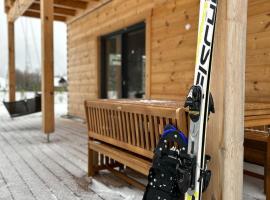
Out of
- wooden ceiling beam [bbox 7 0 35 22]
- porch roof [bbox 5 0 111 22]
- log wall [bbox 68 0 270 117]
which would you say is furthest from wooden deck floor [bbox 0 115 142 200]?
porch roof [bbox 5 0 111 22]

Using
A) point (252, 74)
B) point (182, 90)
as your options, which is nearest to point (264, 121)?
point (252, 74)

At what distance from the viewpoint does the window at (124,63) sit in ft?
17.4

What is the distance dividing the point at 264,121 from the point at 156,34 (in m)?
2.90

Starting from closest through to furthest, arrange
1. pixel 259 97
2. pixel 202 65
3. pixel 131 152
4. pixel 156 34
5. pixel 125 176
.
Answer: pixel 202 65
pixel 131 152
pixel 125 176
pixel 259 97
pixel 156 34

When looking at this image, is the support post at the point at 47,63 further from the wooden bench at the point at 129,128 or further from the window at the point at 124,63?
the wooden bench at the point at 129,128

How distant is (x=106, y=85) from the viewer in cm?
650

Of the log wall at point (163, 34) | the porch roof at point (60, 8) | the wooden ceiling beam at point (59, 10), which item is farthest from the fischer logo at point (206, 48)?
the wooden ceiling beam at point (59, 10)

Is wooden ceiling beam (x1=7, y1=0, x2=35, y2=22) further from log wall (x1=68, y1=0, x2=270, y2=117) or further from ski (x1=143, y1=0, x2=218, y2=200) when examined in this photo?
ski (x1=143, y1=0, x2=218, y2=200)

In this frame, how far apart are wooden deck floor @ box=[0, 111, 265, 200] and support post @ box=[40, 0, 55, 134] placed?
17.7 inches

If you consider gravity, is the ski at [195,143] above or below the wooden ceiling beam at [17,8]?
below

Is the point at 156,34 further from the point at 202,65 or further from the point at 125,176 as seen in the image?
the point at 202,65

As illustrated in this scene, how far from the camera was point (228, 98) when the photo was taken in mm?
1448

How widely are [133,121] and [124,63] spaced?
371 centimetres

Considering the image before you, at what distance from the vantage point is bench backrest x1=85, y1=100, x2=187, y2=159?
1.79m
